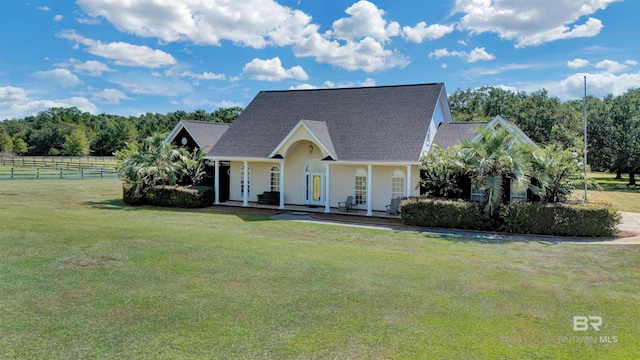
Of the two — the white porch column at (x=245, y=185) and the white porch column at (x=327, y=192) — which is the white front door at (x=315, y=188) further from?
the white porch column at (x=245, y=185)

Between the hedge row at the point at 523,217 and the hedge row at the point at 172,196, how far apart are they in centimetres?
1162

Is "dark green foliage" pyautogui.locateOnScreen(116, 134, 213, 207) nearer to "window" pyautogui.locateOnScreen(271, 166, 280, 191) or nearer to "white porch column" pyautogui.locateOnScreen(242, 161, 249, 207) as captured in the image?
"white porch column" pyautogui.locateOnScreen(242, 161, 249, 207)

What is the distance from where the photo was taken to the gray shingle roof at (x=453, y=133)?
2262 cm

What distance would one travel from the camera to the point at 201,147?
2745 centimetres

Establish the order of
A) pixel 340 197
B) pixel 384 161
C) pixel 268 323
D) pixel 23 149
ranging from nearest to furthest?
pixel 268 323
pixel 384 161
pixel 340 197
pixel 23 149

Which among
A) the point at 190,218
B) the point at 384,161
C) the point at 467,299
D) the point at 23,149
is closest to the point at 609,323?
the point at 467,299

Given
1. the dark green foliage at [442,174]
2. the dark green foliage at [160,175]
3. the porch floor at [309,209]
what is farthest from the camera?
the dark green foliage at [160,175]

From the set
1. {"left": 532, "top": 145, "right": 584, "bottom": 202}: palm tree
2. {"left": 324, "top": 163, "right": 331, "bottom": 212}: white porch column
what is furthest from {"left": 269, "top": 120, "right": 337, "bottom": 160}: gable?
{"left": 532, "top": 145, "right": 584, "bottom": 202}: palm tree

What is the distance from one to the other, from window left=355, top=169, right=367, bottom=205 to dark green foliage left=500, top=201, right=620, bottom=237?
7598 mm

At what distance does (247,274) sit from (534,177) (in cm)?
1301

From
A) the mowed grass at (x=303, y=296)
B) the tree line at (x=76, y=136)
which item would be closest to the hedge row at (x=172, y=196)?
the mowed grass at (x=303, y=296)

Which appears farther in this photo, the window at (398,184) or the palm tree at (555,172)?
the window at (398,184)

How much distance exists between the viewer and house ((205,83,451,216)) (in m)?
21.9

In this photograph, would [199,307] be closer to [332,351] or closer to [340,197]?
[332,351]
